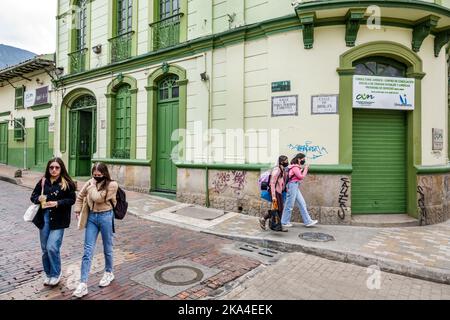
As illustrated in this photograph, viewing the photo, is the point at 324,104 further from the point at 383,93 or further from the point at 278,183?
the point at 278,183

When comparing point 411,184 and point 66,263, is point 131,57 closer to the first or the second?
point 66,263

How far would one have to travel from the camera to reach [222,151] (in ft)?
28.4

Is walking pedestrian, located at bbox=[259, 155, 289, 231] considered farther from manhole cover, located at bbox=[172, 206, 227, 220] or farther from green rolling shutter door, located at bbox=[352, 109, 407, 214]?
green rolling shutter door, located at bbox=[352, 109, 407, 214]

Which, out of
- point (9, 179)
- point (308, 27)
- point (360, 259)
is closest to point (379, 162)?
point (360, 259)

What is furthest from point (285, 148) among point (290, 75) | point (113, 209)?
point (113, 209)

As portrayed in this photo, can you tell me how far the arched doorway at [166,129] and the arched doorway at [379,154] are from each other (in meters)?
5.52

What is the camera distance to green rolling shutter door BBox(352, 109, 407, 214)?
759 cm

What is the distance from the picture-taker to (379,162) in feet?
25.3

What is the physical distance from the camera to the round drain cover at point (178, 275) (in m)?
4.21

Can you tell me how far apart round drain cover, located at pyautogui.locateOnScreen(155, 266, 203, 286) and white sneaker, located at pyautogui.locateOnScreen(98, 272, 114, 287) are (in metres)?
0.61

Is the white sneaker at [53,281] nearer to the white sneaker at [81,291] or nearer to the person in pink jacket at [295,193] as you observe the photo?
the white sneaker at [81,291]

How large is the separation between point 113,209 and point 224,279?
185 cm

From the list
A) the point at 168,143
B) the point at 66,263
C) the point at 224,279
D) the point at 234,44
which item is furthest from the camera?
the point at 168,143

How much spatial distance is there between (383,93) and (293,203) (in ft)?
11.5
